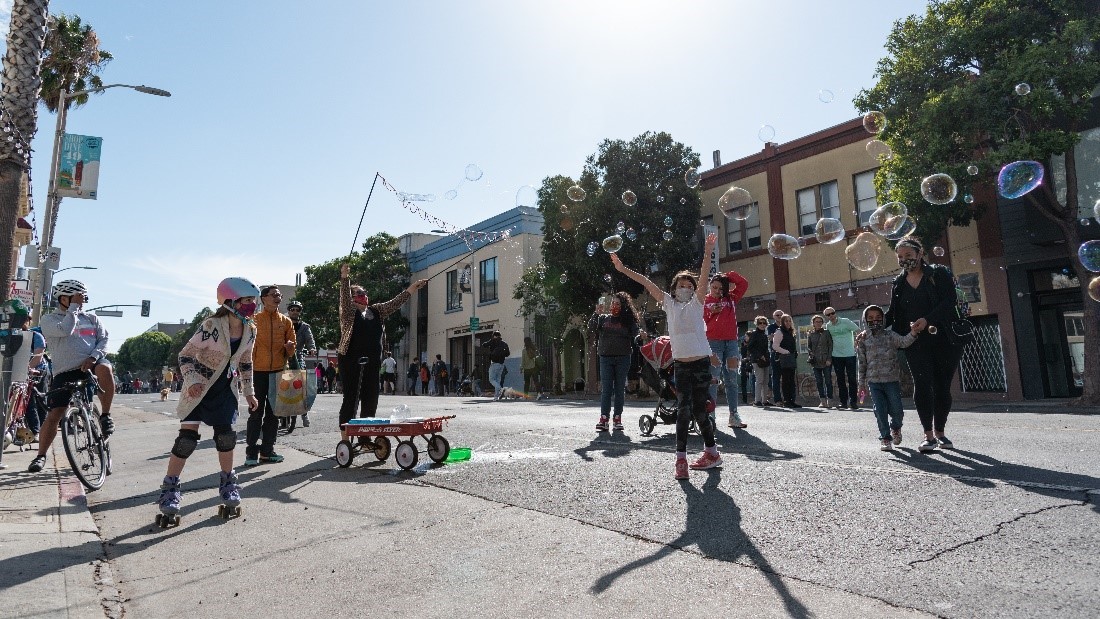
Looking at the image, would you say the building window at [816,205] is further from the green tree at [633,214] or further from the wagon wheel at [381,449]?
the wagon wheel at [381,449]

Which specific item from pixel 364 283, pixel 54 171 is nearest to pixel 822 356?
pixel 54 171

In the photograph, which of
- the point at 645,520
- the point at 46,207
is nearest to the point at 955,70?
the point at 645,520

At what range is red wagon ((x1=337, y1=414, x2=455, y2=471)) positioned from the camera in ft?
19.9

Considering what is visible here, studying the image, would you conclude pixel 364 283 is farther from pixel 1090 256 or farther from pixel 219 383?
pixel 219 383

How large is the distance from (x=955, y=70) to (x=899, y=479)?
1563 centimetres

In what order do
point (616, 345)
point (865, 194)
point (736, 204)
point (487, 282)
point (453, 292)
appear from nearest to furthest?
point (616, 345) → point (736, 204) → point (865, 194) → point (487, 282) → point (453, 292)

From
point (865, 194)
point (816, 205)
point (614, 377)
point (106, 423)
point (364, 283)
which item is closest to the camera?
point (106, 423)

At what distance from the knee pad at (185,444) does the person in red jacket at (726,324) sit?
17.5 feet

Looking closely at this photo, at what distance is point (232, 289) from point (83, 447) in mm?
2428

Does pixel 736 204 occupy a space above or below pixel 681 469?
above

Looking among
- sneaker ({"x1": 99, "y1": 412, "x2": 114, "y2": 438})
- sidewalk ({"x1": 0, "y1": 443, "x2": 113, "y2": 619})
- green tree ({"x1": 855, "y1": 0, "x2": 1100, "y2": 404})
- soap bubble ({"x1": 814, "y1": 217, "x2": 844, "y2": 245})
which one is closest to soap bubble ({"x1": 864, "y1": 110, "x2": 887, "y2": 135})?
green tree ({"x1": 855, "y1": 0, "x2": 1100, "y2": 404})

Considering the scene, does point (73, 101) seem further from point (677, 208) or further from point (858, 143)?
point (858, 143)

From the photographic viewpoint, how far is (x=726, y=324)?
852 centimetres

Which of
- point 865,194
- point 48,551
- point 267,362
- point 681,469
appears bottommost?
point 48,551
